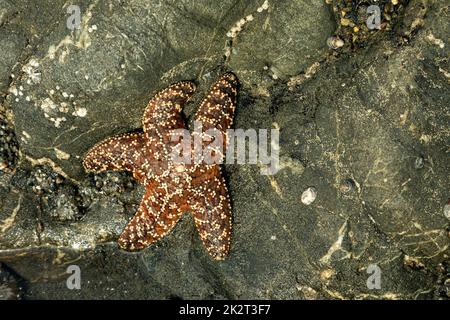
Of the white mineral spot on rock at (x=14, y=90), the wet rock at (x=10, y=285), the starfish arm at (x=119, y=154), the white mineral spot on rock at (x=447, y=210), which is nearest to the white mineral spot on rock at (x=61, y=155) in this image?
the starfish arm at (x=119, y=154)

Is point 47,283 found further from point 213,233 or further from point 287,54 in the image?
point 287,54

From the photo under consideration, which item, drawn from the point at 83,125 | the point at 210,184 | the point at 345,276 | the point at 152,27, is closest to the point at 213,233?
the point at 210,184

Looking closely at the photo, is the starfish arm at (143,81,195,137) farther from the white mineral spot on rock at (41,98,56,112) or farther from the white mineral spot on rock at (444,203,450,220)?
the white mineral spot on rock at (444,203,450,220)

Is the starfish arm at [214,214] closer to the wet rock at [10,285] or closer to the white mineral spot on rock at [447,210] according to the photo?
the wet rock at [10,285]

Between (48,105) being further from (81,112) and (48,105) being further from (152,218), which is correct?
(152,218)

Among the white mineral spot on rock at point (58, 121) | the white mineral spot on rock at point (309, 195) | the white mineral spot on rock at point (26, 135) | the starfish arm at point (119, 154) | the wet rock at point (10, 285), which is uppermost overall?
the white mineral spot on rock at point (58, 121)
